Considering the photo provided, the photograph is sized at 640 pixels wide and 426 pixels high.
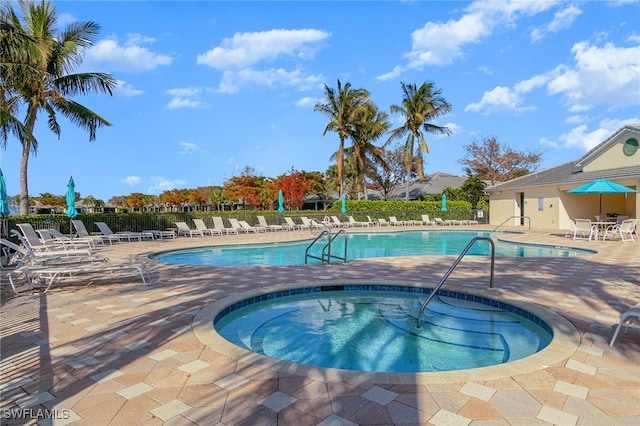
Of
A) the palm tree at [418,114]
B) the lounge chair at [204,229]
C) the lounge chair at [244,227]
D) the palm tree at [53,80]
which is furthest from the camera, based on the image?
the palm tree at [418,114]

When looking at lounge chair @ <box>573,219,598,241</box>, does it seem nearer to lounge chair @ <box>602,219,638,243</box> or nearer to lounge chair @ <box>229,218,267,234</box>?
lounge chair @ <box>602,219,638,243</box>

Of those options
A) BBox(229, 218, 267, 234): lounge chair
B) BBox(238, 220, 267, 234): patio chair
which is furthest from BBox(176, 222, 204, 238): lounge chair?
BBox(238, 220, 267, 234): patio chair

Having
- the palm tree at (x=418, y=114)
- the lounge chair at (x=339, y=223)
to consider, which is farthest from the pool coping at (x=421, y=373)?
the palm tree at (x=418, y=114)

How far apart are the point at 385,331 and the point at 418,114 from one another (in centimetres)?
2740

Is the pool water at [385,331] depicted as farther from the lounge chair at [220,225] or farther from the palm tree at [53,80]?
the palm tree at [53,80]

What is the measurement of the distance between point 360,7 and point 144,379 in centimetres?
1410

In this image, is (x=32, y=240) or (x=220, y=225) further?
(x=220, y=225)

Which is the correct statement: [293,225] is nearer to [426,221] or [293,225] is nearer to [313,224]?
[313,224]

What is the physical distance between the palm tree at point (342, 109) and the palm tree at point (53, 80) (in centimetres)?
1727

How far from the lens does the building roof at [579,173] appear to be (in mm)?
17750

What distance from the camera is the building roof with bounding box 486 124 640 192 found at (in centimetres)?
1775

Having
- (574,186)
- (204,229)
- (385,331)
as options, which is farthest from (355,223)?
(385,331)

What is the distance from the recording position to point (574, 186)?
65.1 feet

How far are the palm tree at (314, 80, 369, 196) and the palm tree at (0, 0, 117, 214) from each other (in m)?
17.3
